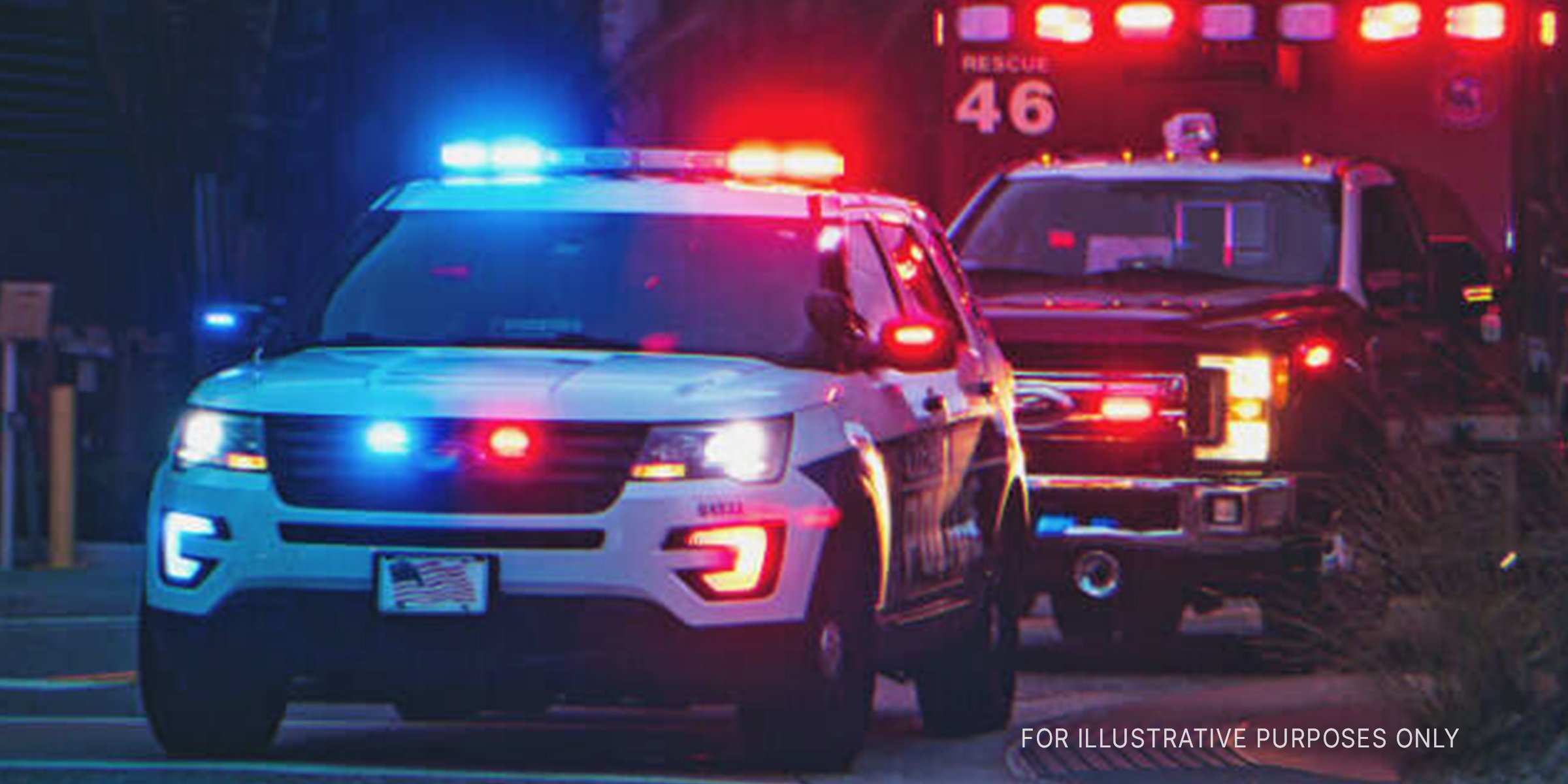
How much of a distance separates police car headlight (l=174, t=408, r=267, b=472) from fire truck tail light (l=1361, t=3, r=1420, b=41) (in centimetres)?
804

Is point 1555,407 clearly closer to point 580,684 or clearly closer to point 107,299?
point 580,684

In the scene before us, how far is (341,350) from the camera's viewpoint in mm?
11219

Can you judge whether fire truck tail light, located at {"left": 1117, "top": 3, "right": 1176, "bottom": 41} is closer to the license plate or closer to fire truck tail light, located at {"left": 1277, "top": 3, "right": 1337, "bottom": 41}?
fire truck tail light, located at {"left": 1277, "top": 3, "right": 1337, "bottom": 41}

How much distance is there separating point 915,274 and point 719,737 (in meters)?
1.74

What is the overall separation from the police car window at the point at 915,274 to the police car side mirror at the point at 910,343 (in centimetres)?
91

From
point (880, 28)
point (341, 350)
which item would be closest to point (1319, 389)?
point (341, 350)

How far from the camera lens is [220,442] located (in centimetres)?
1045

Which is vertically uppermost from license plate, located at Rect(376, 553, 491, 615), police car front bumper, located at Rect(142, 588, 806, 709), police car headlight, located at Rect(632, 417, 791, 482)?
police car headlight, located at Rect(632, 417, 791, 482)

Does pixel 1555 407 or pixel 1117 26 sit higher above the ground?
pixel 1117 26

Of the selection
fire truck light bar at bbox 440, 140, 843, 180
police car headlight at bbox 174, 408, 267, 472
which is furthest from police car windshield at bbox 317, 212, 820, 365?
police car headlight at bbox 174, 408, 267, 472

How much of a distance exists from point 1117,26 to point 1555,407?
274 cm

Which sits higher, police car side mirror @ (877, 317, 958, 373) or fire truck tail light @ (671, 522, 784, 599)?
police car side mirror @ (877, 317, 958, 373)

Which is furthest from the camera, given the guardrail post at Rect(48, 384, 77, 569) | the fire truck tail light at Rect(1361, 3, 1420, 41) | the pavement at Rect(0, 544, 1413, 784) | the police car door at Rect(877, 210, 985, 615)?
the guardrail post at Rect(48, 384, 77, 569)

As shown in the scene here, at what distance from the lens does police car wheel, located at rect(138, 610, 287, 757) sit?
406 inches
